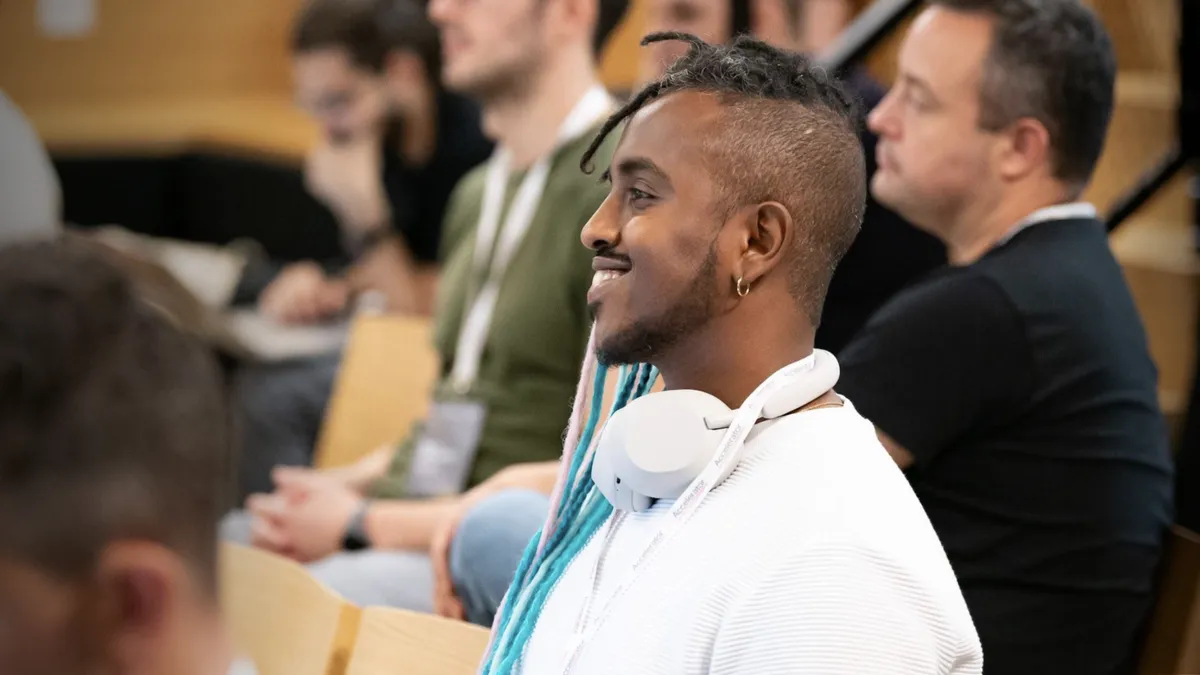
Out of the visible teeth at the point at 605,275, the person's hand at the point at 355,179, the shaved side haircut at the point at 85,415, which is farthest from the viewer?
the person's hand at the point at 355,179

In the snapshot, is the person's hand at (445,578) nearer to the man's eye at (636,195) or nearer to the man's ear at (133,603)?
the man's eye at (636,195)

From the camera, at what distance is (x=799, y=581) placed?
43.9 inches

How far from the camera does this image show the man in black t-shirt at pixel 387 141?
3.73 meters

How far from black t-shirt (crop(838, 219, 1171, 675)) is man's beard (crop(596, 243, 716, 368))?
1.65ft

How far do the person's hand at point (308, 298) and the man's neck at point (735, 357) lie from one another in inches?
101

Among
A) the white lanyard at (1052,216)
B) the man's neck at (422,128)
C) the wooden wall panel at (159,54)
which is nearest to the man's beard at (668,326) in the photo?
the white lanyard at (1052,216)

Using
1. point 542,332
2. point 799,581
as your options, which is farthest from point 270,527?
point 799,581

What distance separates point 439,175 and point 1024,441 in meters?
2.24

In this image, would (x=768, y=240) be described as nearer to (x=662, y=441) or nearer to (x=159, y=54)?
(x=662, y=441)

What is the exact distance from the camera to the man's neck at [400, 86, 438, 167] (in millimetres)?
3746

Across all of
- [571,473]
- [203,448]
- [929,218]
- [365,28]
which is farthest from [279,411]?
[203,448]

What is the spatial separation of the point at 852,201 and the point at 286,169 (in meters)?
4.21

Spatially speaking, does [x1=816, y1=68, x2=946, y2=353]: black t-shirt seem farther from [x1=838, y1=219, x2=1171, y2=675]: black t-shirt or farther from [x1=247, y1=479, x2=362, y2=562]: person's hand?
[x1=247, y1=479, x2=362, y2=562]: person's hand

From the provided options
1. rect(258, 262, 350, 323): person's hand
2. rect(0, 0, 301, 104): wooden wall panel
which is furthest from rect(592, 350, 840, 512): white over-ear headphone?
rect(0, 0, 301, 104): wooden wall panel
